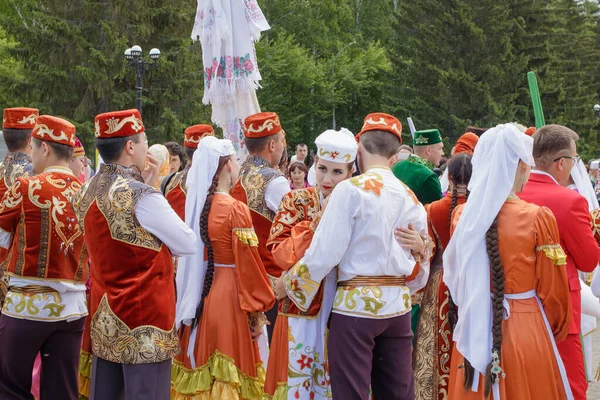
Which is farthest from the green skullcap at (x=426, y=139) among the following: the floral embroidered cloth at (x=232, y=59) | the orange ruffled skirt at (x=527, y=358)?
the orange ruffled skirt at (x=527, y=358)

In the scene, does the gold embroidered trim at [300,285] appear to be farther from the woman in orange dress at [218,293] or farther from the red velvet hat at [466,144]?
the red velvet hat at [466,144]

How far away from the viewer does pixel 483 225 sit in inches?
167

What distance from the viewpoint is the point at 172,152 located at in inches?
347

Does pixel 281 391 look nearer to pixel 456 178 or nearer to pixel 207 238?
A: pixel 207 238

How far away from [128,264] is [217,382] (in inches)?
64.5

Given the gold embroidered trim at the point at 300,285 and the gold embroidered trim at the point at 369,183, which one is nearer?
the gold embroidered trim at the point at 369,183

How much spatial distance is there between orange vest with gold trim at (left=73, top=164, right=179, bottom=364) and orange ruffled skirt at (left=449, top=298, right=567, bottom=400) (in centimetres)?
189

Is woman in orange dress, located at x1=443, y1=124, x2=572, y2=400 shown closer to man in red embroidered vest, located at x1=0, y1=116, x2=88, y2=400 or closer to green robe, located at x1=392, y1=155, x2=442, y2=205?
green robe, located at x1=392, y1=155, x2=442, y2=205

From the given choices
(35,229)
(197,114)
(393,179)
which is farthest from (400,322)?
(197,114)

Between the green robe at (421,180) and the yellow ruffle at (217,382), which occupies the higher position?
the green robe at (421,180)

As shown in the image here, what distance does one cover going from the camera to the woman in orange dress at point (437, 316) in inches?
223

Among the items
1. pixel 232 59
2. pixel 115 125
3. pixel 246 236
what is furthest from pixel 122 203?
pixel 232 59

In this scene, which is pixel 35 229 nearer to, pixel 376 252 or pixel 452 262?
pixel 376 252

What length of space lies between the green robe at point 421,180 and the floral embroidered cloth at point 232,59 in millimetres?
2630
